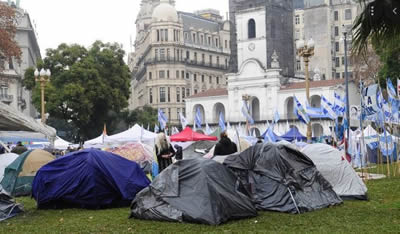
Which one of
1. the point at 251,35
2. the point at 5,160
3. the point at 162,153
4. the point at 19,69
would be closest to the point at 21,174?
the point at 5,160

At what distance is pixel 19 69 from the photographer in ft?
206

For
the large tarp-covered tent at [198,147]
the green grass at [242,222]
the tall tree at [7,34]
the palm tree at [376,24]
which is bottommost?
the green grass at [242,222]

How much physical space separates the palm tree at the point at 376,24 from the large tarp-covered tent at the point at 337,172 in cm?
579

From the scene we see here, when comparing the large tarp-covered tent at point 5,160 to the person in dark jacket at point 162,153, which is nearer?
the person in dark jacket at point 162,153

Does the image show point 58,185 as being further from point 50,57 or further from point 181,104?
point 181,104

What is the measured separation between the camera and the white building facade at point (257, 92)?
67188 millimetres

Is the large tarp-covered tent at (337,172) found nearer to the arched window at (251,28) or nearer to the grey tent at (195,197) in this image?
the grey tent at (195,197)

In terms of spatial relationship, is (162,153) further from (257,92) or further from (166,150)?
(257,92)

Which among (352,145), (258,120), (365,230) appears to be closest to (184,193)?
(365,230)

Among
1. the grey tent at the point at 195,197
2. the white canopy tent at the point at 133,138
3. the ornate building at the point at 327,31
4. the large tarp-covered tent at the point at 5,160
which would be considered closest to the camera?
the grey tent at the point at 195,197

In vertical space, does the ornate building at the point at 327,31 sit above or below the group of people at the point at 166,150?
above

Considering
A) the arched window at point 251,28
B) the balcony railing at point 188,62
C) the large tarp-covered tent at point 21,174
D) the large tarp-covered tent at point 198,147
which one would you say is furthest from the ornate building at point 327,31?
the large tarp-covered tent at point 21,174

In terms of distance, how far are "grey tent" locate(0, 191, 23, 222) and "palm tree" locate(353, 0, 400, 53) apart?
7.77 m

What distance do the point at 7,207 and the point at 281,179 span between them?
579 cm
